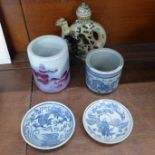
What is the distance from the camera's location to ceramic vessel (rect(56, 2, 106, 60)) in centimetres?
56

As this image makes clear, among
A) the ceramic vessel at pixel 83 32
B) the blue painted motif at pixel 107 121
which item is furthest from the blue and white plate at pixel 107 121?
the ceramic vessel at pixel 83 32

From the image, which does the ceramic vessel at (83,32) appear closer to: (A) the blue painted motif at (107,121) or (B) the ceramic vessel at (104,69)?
(B) the ceramic vessel at (104,69)

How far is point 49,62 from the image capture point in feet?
1.71

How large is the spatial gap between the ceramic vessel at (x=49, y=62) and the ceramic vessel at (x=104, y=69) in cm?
6

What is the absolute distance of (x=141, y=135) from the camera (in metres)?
0.52

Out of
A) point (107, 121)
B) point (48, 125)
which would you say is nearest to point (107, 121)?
point (107, 121)

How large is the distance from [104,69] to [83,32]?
0.36 ft

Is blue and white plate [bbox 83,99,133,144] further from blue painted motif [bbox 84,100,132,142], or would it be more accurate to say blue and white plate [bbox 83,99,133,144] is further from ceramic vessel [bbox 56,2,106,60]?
ceramic vessel [bbox 56,2,106,60]

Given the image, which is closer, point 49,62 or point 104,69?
point 49,62

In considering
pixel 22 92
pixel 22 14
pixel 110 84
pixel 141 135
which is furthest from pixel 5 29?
pixel 141 135

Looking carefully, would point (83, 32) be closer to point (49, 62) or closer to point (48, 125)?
point (49, 62)

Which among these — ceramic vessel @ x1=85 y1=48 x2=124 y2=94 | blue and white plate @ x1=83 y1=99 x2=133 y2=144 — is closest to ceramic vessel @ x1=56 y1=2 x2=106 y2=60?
ceramic vessel @ x1=85 y1=48 x2=124 y2=94

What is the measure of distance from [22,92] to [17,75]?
0.21 feet

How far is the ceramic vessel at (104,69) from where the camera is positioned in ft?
1.79
